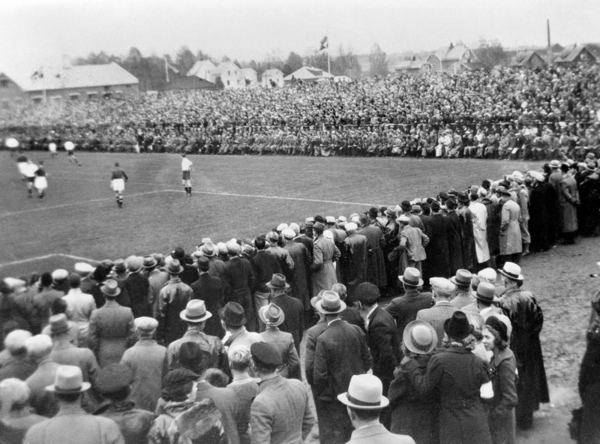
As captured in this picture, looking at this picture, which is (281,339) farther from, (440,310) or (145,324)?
(440,310)

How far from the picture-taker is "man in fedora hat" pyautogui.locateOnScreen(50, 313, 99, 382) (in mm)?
5992

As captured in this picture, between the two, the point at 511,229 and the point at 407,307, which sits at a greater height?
the point at 407,307

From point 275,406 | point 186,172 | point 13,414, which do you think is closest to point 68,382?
point 13,414

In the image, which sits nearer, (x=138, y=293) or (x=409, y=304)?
(x=409, y=304)

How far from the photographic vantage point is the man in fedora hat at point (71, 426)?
4.09 meters

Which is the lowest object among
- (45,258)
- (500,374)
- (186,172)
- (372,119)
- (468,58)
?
(45,258)

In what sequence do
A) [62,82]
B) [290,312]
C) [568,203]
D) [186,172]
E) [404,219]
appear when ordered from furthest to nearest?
[186,172] < [62,82] < [568,203] < [404,219] < [290,312]

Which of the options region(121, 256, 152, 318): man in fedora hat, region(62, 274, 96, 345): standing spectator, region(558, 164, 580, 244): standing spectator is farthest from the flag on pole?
region(62, 274, 96, 345): standing spectator

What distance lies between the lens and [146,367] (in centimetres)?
606

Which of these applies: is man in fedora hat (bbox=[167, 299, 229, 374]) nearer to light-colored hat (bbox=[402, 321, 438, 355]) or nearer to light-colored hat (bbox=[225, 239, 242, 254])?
light-colored hat (bbox=[402, 321, 438, 355])

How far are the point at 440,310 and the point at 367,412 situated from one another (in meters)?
2.49

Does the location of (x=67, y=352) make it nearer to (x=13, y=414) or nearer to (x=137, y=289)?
(x=13, y=414)

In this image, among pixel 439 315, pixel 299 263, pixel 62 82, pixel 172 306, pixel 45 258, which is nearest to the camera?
pixel 439 315

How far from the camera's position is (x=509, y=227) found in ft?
42.9
